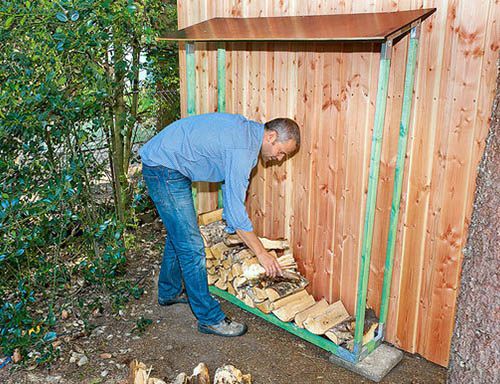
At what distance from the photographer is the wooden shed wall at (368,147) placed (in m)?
3.12

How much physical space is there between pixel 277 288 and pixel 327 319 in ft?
1.40

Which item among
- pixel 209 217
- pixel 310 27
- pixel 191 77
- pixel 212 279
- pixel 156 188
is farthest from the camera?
pixel 209 217

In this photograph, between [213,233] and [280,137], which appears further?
[213,233]

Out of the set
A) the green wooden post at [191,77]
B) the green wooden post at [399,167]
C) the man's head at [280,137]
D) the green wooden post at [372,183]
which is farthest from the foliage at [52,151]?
the green wooden post at [399,167]

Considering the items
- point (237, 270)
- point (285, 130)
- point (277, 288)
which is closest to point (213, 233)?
point (237, 270)

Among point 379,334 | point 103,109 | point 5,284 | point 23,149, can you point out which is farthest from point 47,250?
point 379,334

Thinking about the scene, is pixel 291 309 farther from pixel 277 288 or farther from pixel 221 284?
pixel 221 284

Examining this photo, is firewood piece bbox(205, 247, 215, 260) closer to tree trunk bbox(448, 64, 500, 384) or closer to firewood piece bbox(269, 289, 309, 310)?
firewood piece bbox(269, 289, 309, 310)

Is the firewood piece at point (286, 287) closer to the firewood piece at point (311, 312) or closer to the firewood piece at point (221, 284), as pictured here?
the firewood piece at point (311, 312)

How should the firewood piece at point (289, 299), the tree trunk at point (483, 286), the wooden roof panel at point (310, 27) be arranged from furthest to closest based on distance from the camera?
the firewood piece at point (289, 299) < the wooden roof panel at point (310, 27) < the tree trunk at point (483, 286)

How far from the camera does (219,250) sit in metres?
4.39

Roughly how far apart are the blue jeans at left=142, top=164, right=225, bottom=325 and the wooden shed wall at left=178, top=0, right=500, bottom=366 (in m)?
0.71

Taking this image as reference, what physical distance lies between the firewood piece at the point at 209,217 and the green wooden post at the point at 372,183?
1.59 m

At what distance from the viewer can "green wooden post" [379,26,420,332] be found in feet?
10.6
